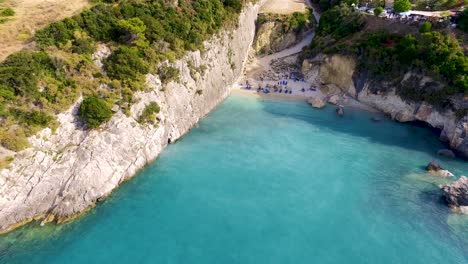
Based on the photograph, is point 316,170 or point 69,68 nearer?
point 69,68

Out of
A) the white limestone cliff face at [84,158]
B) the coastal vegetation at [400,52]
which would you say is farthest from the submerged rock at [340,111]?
the white limestone cliff face at [84,158]

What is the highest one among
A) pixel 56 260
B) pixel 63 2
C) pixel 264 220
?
pixel 63 2

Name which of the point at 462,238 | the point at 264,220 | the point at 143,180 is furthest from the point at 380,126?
the point at 143,180

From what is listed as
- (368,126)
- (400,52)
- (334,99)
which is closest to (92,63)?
(334,99)

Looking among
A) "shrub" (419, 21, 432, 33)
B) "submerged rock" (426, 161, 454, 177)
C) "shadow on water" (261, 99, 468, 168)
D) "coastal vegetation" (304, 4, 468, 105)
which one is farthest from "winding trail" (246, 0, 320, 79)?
"submerged rock" (426, 161, 454, 177)

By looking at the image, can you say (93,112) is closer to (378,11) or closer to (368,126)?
(368,126)

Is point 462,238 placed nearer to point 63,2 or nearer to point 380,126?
point 380,126

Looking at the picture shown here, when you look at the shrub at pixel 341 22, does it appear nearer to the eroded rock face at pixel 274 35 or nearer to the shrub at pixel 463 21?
the eroded rock face at pixel 274 35
